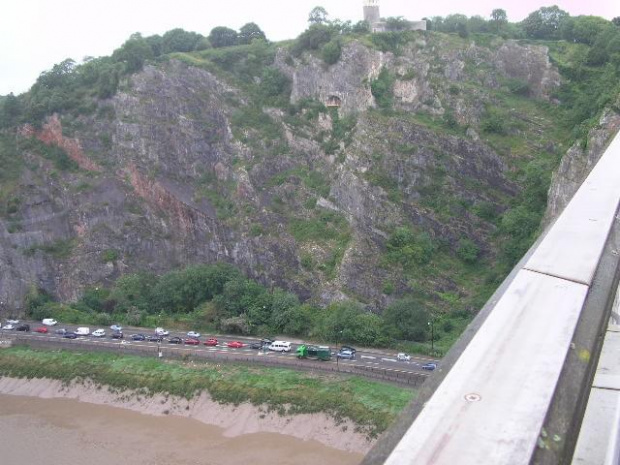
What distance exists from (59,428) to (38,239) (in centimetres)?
2098

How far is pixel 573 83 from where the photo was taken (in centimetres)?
4809

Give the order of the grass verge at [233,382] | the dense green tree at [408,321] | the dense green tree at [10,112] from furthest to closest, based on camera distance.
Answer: the dense green tree at [10,112] → the dense green tree at [408,321] → the grass verge at [233,382]

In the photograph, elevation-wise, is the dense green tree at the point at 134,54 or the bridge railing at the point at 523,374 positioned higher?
the dense green tree at the point at 134,54

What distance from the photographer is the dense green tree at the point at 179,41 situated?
208 ft

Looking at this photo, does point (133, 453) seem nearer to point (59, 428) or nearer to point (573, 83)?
point (59, 428)

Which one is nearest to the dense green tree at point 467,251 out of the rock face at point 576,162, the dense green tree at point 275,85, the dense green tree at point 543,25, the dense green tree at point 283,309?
the rock face at point 576,162

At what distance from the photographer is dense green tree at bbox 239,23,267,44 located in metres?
64.4

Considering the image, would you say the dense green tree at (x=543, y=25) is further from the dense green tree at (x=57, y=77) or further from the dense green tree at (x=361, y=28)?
the dense green tree at (x=57, y=77)

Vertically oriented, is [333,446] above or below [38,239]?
below

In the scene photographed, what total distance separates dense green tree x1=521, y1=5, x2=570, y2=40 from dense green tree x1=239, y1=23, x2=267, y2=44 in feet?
88.9

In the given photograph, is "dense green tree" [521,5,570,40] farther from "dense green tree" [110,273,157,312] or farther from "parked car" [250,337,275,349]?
"dense green tree" [110,273,157,312]

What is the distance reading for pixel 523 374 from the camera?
353 inches

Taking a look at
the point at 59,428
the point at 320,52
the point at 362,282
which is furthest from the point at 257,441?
the point at 320,52

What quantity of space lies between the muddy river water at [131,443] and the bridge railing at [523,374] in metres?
17.2
